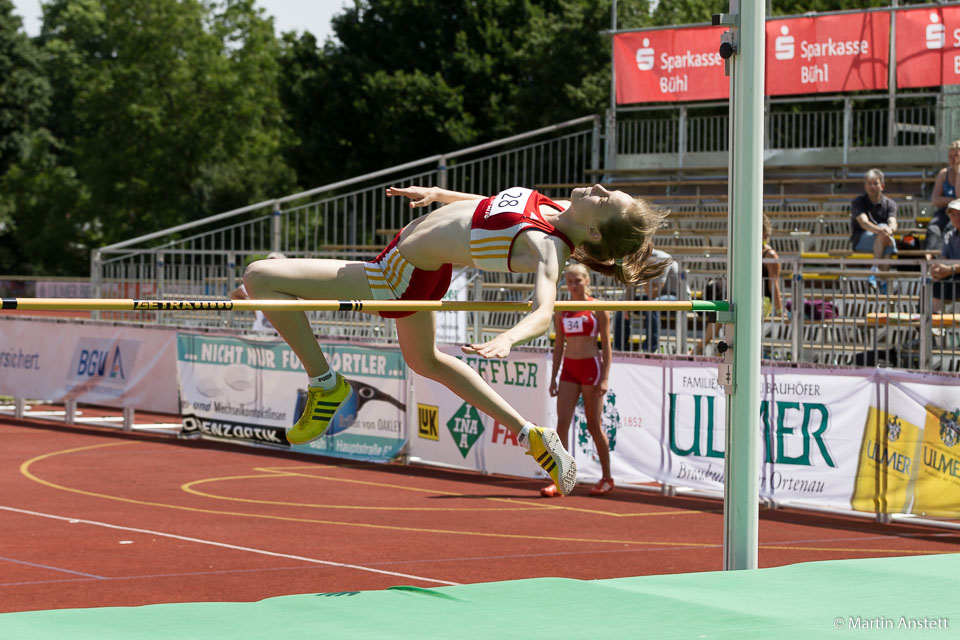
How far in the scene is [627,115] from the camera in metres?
30.9

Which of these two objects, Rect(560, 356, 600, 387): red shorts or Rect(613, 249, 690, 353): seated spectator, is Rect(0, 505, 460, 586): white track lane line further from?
Rect(613, 249, 690, 353): seated spectator

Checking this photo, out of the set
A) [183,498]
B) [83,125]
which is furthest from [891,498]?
[83,125]

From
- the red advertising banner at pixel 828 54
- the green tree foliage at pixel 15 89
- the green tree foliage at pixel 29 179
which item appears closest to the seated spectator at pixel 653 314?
the red advertising banner at pixel 828 54

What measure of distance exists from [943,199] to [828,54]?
7.09 meters

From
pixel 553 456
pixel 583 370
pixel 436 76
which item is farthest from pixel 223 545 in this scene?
pixel 436 76

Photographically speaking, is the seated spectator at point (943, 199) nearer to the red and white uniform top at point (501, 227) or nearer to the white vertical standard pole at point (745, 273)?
the white vertical standard pole at point (745, 273)

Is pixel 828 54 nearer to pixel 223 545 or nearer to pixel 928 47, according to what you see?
pixel 928 47

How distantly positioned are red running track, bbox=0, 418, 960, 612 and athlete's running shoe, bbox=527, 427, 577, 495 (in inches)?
92.3

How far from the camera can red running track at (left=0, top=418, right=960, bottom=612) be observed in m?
7.75

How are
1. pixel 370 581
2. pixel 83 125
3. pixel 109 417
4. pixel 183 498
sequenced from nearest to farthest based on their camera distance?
pixel 370 581 → pixel 183 498 → pixel 109 417 → pixel 83 125

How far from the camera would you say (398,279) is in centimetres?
552

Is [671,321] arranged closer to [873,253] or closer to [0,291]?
[873,253]

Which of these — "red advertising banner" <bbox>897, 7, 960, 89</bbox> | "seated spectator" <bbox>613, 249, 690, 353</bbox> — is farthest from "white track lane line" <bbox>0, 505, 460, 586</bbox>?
"red advertising banner" <bbox>897, 7, 960, 89</bbox>

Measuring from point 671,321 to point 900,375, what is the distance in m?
3.92
